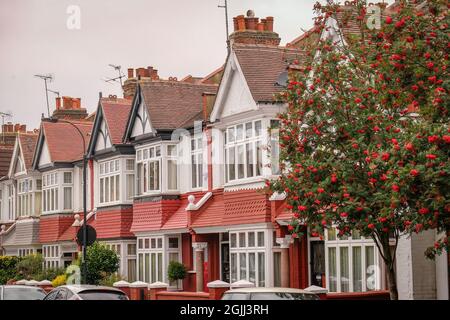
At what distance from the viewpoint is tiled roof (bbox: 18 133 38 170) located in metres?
58.1

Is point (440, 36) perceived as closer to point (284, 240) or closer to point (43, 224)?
point (284, 240)

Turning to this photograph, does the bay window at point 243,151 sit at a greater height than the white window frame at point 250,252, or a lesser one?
greater

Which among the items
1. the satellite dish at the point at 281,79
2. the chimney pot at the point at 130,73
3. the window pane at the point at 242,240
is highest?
the chimney pot at the point at 130,73

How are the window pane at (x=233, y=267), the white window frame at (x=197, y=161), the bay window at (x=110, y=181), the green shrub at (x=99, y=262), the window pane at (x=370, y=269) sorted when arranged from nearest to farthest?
1. the window pane at (x=370, y=269)
2. the window pane at (x=233, y=267)
3. the white window frame at (x=197, y=161)
4. the green shrub at (x=99, y=262)
5. the bay window at (x=110, y=181)

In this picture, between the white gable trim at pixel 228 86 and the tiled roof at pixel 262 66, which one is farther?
the white gable trim at pixel 228 86

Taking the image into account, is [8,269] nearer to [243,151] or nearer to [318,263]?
[243,151]

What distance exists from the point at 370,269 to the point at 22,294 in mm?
10757

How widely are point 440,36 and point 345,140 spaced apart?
4214 millimetres

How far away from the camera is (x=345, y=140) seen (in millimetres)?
22156

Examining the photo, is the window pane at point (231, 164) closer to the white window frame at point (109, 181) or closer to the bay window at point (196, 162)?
the bay window at point (196, 162)

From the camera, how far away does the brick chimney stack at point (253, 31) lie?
40.0 metres

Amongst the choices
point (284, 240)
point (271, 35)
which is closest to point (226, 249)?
point (284, 240)

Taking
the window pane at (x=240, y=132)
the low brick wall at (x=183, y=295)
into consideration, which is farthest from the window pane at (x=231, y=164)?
the low brick wall at (x=183, y=295)

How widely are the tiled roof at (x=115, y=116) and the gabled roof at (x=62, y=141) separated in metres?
4.77
